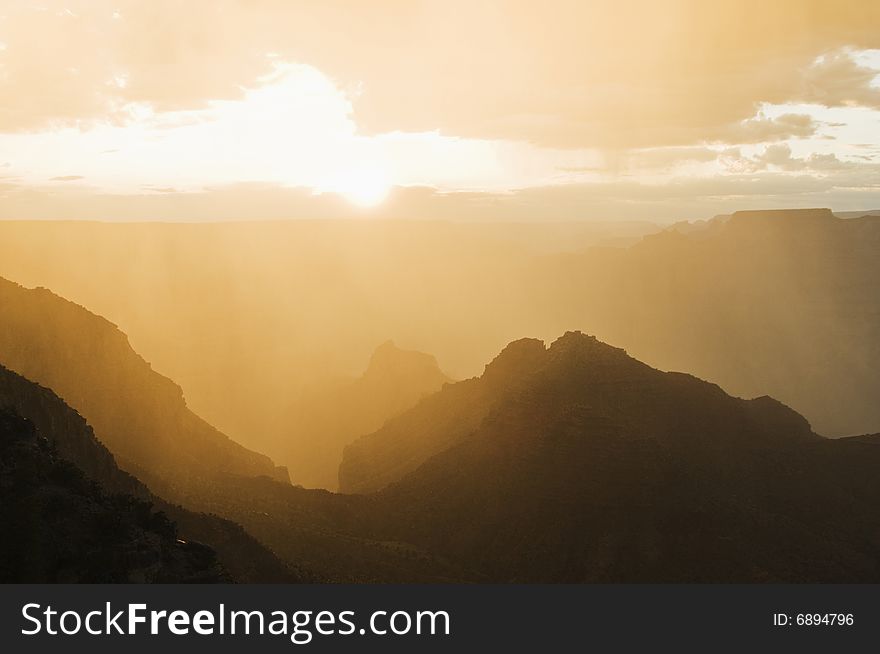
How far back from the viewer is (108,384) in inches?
2854

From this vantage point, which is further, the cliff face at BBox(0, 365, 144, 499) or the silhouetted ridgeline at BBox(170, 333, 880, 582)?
the silhouetted ridgeline at BBox(170, 333, 880, 582)

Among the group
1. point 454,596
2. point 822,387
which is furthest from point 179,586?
point 822,387

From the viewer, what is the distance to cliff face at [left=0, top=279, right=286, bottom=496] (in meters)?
66.0

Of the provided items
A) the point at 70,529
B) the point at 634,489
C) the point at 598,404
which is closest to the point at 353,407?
the point at 598,404

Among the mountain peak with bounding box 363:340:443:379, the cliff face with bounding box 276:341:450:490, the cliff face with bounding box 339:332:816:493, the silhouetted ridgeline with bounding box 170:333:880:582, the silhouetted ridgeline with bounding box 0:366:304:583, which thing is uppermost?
the mountain peak with bounding box 363:340:443:379

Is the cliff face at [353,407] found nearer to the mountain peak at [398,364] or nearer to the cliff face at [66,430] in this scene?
the mountain peak at [398,364]

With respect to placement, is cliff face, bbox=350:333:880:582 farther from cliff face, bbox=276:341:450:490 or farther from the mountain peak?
the mountain peak

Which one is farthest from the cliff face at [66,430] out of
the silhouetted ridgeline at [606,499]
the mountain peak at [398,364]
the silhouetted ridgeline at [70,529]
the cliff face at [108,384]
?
the mountain peak at [398,364]

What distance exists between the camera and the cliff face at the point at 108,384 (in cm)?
6600

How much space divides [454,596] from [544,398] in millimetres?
41654

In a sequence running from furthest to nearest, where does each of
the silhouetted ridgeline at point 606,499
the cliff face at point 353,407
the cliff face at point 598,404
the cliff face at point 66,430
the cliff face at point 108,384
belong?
the cliff face at point 353,407 → the cliff face at point 598,404 → the cliff face at point 108,384 → the silhouetted ridgeline at point 606,499 → the cliff face at point 66,430

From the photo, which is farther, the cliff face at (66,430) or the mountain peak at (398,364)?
the mountain peak at (398,364)

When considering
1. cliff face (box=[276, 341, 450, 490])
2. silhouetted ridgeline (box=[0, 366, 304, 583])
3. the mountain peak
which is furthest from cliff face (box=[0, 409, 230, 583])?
the mountain peak

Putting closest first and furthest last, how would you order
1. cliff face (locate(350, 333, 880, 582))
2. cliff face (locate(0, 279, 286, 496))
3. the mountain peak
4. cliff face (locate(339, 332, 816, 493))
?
cliff face (locate(350, 333, 880, 582)) < cliff face (locate(0, 279, 286, 496)) < cliff face (locate(339, 332, 816, 493)) < the mountain peak
